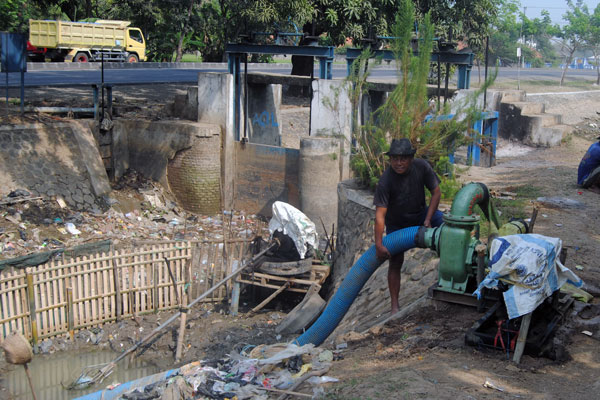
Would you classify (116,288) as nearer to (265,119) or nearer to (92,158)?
(92,158)

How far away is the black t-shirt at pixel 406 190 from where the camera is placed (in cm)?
561

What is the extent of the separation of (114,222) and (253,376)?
26.8 feet

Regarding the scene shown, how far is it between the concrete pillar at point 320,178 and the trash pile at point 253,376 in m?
7.15

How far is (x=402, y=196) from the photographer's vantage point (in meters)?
5.68

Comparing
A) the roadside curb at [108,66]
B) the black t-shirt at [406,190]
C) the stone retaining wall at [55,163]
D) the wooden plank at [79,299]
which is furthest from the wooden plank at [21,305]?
the roadside curb at [108,66]

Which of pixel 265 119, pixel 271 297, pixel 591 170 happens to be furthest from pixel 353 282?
pixel 265 119

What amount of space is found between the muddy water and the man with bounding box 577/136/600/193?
24.3 feet

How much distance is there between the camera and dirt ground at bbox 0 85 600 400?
412 cm

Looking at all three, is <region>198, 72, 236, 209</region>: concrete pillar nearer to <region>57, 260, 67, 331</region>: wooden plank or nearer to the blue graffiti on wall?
the blue graffiti on wall

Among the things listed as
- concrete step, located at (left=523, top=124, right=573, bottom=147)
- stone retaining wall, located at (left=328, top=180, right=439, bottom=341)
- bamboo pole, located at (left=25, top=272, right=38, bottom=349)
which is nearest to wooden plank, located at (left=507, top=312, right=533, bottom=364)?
stone retaining wall, located at (left=328, top=180, right=439, bottom=341)

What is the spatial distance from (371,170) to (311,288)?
2.01m

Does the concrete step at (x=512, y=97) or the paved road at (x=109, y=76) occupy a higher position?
the paved road at (x=109, y=76)

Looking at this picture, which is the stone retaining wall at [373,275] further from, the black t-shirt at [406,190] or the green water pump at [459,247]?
the green water pump at [459,247]

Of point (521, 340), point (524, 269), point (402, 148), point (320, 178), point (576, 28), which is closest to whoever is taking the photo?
point (524, 269)
